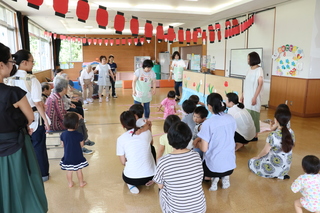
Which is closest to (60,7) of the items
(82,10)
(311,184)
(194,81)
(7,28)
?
(82,10)

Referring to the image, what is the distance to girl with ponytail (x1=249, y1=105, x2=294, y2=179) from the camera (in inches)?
105

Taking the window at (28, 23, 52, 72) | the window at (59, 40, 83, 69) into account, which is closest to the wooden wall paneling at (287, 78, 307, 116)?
the window at (28, 23, 52, 72)

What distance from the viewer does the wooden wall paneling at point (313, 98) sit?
5.93m

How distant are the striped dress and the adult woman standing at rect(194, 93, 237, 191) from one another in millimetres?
630

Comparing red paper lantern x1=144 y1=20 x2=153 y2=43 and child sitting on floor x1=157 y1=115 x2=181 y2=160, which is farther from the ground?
red paper lantern x1=144 y1=20 x2=153 y2=43

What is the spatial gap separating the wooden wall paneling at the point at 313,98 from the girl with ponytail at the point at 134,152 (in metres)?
4.97

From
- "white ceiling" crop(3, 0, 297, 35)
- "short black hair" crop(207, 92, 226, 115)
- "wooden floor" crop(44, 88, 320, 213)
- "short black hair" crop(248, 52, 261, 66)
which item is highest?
"white ceiling" crop(3, 0, 297, 35)

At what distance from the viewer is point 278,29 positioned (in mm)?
6633

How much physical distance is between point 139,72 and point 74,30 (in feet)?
32.7

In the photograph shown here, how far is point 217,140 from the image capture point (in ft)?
7.95

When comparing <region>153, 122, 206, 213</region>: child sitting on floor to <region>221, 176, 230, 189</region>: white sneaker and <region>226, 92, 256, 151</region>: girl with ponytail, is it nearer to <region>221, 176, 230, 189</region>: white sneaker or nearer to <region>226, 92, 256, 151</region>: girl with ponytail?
<region>221, 176, 230, 189</region>: white sneaker

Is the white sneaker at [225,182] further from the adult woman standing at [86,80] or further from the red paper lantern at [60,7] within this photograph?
the adult woman standing at [86,80]

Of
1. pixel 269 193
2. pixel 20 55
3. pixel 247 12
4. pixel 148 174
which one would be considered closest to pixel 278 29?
pixel 247 12

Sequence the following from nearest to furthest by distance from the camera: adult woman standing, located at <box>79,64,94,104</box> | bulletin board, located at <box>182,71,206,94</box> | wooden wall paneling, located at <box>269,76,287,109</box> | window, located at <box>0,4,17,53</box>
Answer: bulletin board, located at <box>182,71,206,94</box>
window, located at <box>0,4,17,53</box>
wooden wall paneling, located at <box>269,76,287,109</box>
adult woman standing, located at <box>79,64,94,104</box>
